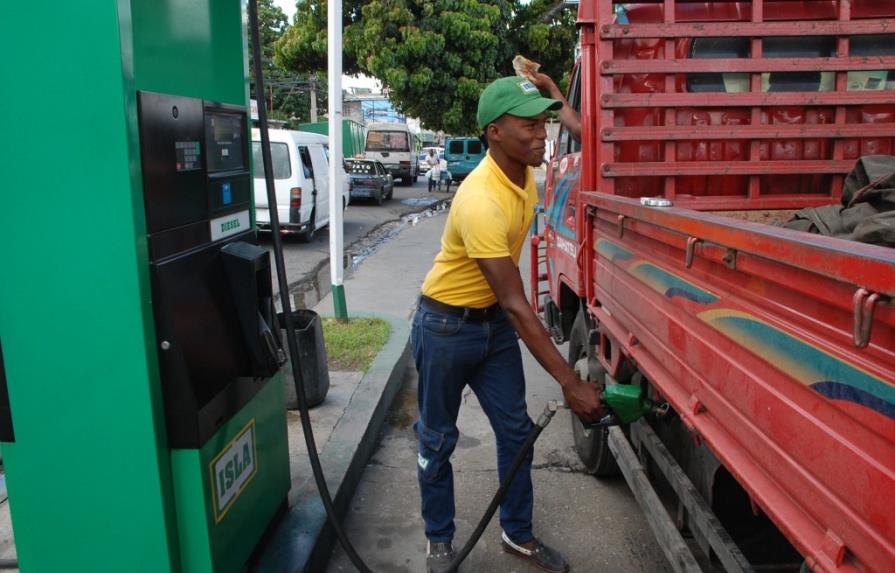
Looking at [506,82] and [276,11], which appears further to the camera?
[276,11]

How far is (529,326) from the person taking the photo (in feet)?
8.66

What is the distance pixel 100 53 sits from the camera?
1905 millimetres

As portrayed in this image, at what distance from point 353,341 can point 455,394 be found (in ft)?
9.67

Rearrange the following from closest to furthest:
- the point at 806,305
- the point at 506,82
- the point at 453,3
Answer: the point at 806,305 → the point at 506,82 → the point at 453,3

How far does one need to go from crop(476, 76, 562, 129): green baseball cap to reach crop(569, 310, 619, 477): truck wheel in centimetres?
144

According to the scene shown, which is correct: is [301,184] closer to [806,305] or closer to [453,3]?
[453,3]

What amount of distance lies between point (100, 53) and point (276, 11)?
39827 millimetres

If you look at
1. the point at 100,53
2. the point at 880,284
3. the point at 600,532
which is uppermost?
the point at 100,53

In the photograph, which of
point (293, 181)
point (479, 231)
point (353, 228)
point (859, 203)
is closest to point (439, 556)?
point (479, 231)

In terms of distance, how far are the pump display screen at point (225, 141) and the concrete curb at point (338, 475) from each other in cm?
152

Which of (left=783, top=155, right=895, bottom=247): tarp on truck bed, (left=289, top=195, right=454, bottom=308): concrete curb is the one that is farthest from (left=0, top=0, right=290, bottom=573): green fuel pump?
(left=289, top=195, right=454, bottom=308): concrete curb

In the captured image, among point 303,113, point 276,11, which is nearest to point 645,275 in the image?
point 276,11

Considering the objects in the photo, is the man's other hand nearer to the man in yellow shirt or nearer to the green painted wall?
the man in yellow shirt

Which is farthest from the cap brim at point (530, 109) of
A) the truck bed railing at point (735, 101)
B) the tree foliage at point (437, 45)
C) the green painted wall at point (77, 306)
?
the tree foliage at point (437, 45)
